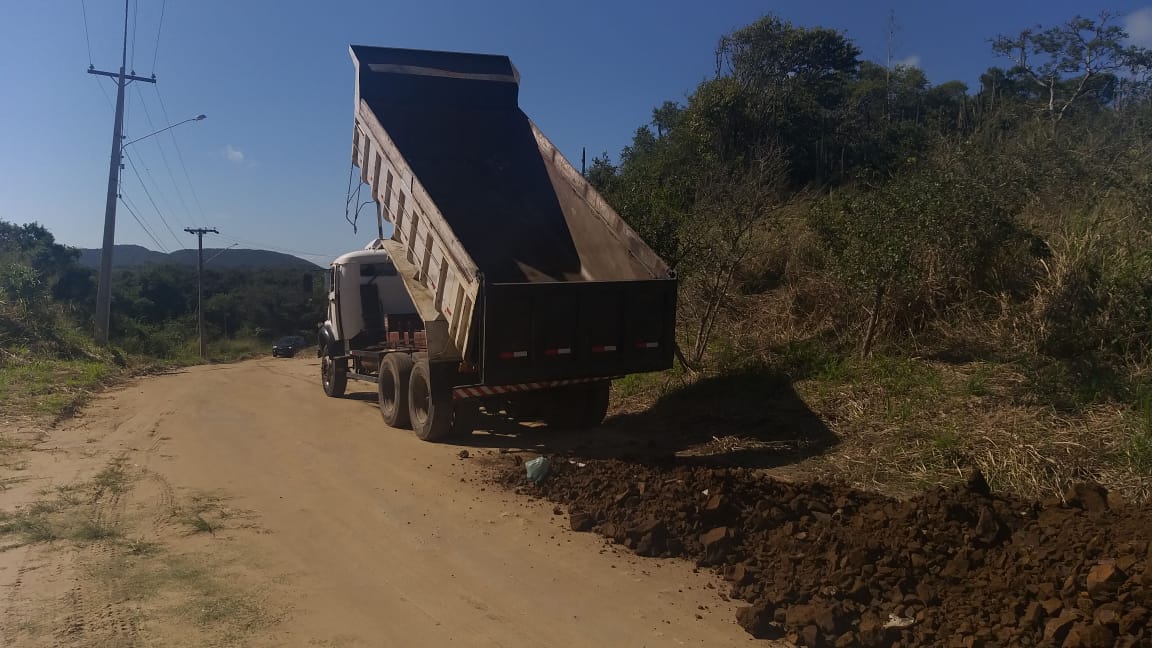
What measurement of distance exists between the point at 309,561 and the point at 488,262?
201 inches

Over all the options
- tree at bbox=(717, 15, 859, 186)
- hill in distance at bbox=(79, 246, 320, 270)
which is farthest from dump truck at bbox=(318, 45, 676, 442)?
hill in distance at bbox=(79, 246, 320, 270)

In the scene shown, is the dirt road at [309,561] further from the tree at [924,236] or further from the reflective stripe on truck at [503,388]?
the tree at [924,236]

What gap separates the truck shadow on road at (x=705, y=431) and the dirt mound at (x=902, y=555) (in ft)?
5.57

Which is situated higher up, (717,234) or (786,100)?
(786,100)

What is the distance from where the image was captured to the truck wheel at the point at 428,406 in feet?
30.8

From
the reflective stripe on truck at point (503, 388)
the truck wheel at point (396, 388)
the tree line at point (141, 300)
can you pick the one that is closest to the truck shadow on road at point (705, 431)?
the reflective stripe on truck at point (503, 388)

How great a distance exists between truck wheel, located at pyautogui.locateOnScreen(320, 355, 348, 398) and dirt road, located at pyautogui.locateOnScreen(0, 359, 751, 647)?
525 cm

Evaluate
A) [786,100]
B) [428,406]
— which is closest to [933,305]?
[428,406]

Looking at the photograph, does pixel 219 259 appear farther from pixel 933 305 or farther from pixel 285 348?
pixel 933 305

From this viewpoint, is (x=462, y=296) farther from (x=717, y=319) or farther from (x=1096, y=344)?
(x=1096, y=344)

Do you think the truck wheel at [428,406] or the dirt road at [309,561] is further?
the truck wheel at [428,406]

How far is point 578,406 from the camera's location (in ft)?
33.7

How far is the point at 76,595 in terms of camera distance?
468 cm

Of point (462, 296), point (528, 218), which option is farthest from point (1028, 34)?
point (462, 296)
